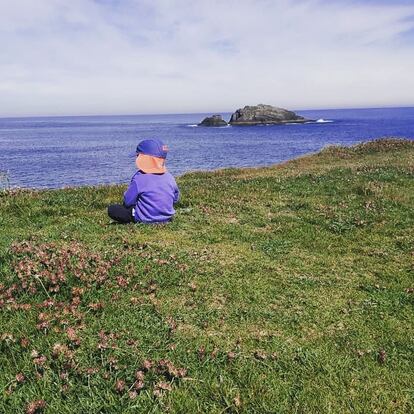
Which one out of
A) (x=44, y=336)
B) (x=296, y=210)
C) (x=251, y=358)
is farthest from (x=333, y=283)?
(x=296, y=210)

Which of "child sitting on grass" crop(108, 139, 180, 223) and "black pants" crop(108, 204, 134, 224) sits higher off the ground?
"child sitting on grass" crop(108, 139, 180, 223)

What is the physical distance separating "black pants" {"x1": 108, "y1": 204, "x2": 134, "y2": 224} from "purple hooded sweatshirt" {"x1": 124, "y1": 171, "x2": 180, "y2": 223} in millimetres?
195

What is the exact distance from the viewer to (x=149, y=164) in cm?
1266

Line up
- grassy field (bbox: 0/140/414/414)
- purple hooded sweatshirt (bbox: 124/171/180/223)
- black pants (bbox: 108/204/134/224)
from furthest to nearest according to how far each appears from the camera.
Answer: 1. black pants (bbox: 108/204/134/224)
2. purple hooded sweatshirt (bbox: 124/171/180/223)
3. grassy field (bbox: 0/140/414/414)

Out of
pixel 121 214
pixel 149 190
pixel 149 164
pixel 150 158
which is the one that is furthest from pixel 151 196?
pixel 121 214

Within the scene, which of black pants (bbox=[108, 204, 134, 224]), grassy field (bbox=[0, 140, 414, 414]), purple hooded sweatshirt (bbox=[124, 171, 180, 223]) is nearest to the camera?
grassy field (bbox=[0, 140, 414, 414])

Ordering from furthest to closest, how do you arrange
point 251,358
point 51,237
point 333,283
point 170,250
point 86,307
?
point 51,237
point 170,250
point 333,283
point 86,307
point 251,358

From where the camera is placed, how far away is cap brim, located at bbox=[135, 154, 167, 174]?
41.4 feet

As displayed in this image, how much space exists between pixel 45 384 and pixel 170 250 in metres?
5.44

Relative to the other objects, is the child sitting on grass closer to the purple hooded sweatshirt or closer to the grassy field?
the purple hooded sweatshirt

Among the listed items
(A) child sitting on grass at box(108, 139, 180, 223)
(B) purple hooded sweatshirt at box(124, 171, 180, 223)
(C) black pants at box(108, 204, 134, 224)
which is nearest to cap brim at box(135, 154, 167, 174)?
(A) child sitting on grass at box(108, 139, 180, 223)

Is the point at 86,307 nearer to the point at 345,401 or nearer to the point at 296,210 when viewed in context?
the point at 345,401

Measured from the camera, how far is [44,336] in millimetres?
6516

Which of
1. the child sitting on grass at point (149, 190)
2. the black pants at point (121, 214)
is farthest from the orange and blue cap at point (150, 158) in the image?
the black pants at point (121, 214)
